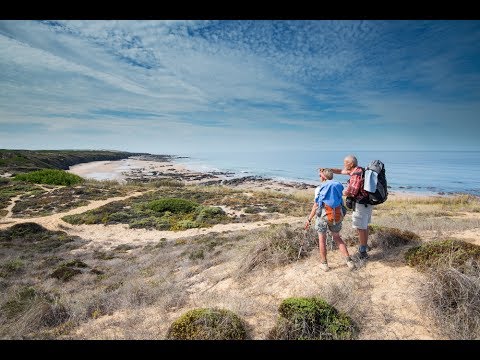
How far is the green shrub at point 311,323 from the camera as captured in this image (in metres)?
3.85

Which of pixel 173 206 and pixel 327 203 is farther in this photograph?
pixel 173 206

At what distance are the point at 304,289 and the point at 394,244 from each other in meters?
2.47

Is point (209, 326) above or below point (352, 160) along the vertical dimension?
below

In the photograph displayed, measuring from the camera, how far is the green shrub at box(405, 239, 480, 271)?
14.6 ft

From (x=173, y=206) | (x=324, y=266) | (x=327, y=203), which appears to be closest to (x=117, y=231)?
(x=173, y=206)

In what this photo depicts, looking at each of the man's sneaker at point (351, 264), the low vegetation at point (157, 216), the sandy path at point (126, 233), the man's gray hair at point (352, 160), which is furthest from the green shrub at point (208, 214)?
the man's gray hair at point (352, 160)

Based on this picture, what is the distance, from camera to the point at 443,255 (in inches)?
182

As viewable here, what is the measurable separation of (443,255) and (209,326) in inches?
152

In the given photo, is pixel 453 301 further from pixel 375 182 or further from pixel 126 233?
pixel 126 233

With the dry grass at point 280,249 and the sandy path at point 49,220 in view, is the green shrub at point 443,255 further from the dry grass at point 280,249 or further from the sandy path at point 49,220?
the sandy path at point 49,220

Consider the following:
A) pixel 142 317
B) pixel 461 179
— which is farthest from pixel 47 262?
pixel 461 179

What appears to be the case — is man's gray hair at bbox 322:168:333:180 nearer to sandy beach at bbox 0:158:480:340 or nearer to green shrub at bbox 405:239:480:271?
sandy beach at bbox 0:158:480:340

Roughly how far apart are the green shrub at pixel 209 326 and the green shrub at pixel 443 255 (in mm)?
3146
